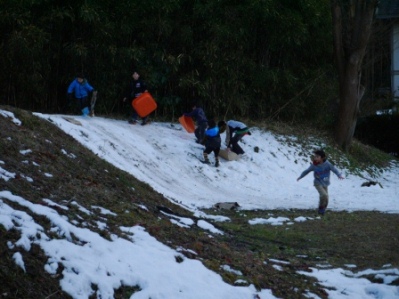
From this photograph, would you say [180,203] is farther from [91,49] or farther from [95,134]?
[91,49]

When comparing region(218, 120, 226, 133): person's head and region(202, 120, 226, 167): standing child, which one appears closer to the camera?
region(202, 120, 226, 167): standing child

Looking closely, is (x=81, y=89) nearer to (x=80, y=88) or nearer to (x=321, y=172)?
(x=80, y=88)

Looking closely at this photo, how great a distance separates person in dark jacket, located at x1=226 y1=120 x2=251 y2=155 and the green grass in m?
7.40

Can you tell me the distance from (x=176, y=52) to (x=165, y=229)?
1673 cm

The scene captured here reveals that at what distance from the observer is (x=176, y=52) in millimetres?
26797

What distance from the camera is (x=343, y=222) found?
1520 cm

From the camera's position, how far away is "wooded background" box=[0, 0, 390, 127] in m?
23.9

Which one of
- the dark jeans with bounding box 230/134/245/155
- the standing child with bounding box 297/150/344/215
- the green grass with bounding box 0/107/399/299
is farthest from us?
the dark jeans with bounding box 230/134/245/155

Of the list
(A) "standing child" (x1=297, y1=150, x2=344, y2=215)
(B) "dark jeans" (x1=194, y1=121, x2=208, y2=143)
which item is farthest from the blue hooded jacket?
(A) "standing child" (x1=297, y1=150, x2=344, y2=215)

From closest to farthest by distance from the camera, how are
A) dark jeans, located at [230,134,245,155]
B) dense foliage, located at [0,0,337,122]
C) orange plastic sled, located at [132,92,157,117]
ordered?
dense foliage, located at [0,0,337,122] < orange plastic sled, located at [132,92,157,117] < dark jeans, located at [230,134,245,155]

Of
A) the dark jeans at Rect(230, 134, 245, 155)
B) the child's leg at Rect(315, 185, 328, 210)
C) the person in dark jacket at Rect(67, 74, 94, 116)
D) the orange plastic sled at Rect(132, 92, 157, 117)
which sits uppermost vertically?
the person in dark jacket at Rect(67, 74, 94, 116)

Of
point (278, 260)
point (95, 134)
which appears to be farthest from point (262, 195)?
point (278, 260)

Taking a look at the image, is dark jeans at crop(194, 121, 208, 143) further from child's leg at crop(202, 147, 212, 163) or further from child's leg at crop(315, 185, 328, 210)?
child's leg at crop(315, 185, 328, 210)

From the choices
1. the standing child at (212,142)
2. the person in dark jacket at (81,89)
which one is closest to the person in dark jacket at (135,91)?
the person in dark jacket at (81,89)
